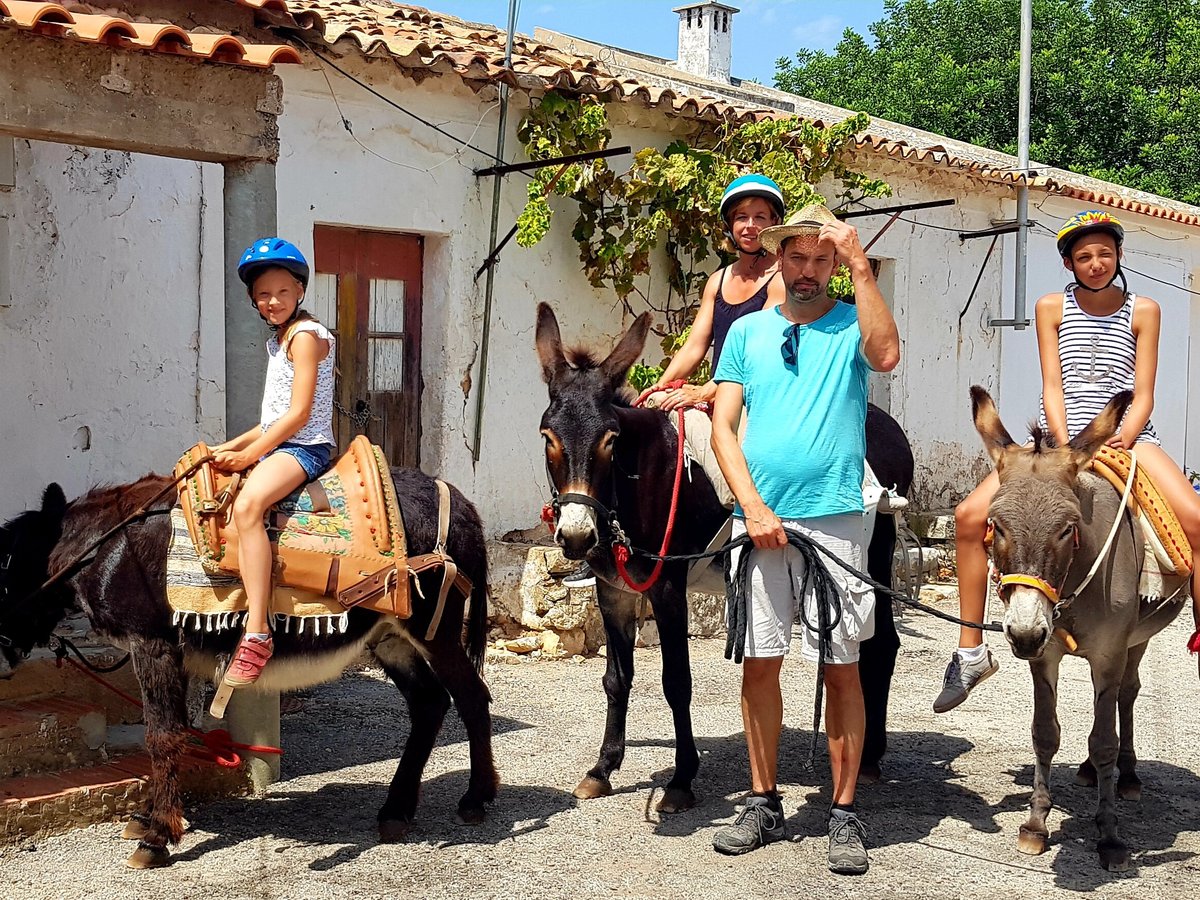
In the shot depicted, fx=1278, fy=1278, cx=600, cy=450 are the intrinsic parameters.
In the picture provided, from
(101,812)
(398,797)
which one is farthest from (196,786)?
(398,797)

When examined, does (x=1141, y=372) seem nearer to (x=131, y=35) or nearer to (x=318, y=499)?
(x=318, y=499)

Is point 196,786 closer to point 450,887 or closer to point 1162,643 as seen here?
point 450,887

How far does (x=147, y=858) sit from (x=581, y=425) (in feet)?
7.03

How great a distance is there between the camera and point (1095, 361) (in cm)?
492

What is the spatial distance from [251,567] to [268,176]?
1.90m

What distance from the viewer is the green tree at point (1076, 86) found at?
21.7 meters

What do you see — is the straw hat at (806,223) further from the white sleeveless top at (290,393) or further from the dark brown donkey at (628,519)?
the white sleeveless top at (290,393)

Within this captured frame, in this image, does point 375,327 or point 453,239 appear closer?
point 375,327

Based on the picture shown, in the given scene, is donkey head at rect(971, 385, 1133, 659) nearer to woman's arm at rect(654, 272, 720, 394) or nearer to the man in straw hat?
the man in straw hat

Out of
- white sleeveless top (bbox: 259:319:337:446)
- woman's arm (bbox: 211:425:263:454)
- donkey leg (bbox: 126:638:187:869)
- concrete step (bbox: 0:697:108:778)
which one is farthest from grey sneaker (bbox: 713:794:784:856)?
concrete step (bbox: 0:697:108:778)

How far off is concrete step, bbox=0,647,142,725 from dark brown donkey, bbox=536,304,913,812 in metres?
1.95

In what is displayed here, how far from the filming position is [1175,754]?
6020mm

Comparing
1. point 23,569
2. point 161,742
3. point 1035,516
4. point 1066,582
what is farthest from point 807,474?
point 23,569

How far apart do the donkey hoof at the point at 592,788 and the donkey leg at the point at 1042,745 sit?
1639mm
